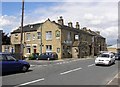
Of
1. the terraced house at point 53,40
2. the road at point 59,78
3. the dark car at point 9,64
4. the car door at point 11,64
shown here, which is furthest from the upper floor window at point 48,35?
the car door at point 11,64

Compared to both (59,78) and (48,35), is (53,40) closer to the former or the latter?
(48,35)

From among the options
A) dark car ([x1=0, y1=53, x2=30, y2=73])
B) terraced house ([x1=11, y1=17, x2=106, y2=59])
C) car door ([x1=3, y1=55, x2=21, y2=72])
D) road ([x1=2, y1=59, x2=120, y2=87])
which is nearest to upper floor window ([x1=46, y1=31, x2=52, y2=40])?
terraced house ([x1=11, y1=17, x2=106, y2=59])

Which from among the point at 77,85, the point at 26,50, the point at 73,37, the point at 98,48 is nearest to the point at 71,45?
the point at 73,37

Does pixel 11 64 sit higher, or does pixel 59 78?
pixel 11 64

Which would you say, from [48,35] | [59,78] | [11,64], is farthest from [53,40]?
[59,78]

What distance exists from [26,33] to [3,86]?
4493cm

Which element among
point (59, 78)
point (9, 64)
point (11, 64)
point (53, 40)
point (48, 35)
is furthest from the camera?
point (48, 35)

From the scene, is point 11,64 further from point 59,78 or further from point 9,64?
point 59,78

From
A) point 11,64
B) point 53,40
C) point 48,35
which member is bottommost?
point 11,64

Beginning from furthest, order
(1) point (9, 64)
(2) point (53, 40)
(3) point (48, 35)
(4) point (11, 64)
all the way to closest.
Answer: (3) point (48, 35) < (2) point (53, 40) < (4) point (11, 64) < (1) point (9, 64)

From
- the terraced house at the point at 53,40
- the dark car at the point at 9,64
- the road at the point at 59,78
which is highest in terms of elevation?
the terraced house at the point at 53,40

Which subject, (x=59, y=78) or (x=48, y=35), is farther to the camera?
(x=48, y=35)

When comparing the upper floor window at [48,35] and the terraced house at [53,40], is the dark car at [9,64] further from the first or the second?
the upper floor window at [48,35]

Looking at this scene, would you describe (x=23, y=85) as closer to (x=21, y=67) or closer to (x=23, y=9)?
(x=21, y=67)
